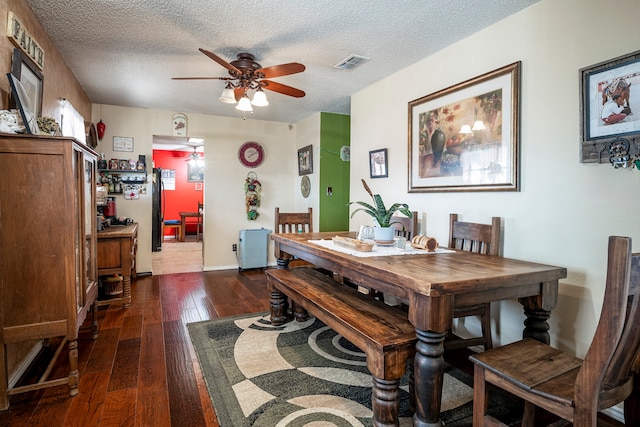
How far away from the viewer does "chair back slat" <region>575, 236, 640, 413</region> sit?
0.92 metres

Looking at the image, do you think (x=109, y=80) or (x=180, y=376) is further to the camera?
(x=109, y=80)

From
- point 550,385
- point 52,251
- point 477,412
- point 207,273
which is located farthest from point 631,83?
point 207,273

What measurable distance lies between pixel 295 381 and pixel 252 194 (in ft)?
12.1

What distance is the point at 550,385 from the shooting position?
3.72ft

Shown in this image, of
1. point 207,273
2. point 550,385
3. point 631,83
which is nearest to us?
point 550,385

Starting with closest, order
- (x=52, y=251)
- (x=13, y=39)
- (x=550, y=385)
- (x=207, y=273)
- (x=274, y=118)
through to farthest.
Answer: (x=550, y=385), (x=52, y=251), (x=13, y=39), (x=207, y=273), (x=274, y=118)

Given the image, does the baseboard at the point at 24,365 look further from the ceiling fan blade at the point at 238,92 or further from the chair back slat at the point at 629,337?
the chair back slat at the point at 629,337

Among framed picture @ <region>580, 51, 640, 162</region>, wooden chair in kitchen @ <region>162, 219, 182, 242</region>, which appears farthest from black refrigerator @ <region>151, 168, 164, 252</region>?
framed picture @ <region>580, 51, 640, 162</region>

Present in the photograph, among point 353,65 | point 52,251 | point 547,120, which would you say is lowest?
point 52,251

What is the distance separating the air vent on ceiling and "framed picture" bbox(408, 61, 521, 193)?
583mm

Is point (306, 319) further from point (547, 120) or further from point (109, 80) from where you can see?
point (109, 80)

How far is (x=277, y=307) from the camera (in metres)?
2.82

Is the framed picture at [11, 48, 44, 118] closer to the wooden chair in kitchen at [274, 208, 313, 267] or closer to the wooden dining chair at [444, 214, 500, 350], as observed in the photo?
the wooden chair in kitchen at [274, 208, 313, 267]

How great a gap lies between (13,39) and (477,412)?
3.10m
